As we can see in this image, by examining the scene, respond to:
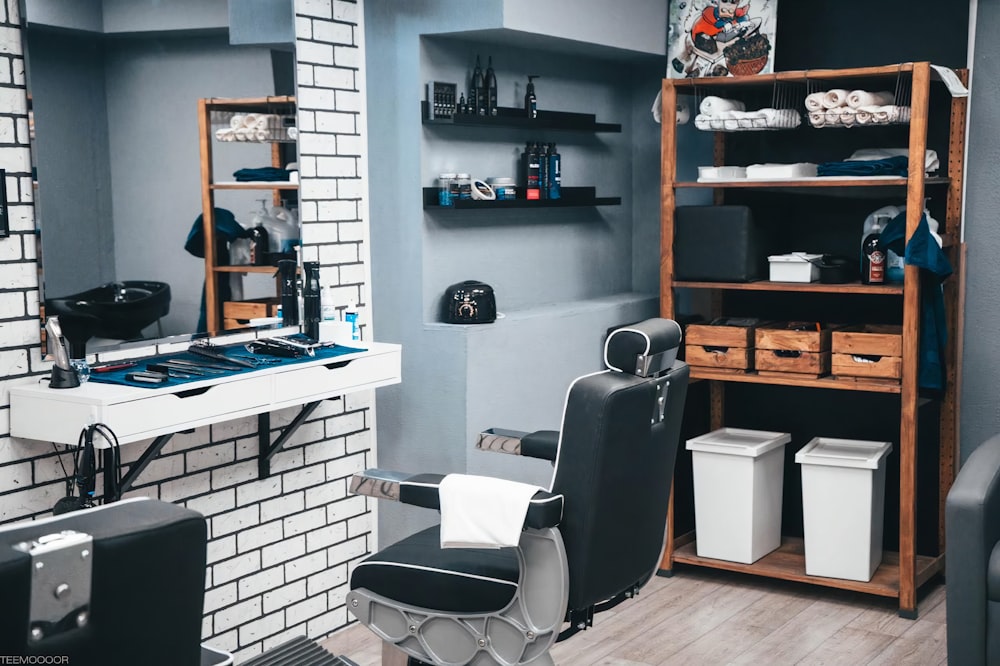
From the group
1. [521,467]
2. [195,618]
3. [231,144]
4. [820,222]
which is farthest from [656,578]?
[195,618]

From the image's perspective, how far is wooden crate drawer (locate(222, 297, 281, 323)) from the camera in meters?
3.88

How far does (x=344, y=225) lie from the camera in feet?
14.3

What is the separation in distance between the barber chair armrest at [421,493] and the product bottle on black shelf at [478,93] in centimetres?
189

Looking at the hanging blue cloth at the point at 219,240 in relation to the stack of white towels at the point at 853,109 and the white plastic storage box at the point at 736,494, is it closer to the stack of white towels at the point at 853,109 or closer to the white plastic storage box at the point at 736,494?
the white plastic storage box at the point at 736,494

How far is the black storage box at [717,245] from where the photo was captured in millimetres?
4730

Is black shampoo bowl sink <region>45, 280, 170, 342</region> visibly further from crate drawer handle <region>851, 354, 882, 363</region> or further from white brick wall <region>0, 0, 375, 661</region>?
crate drawer handle <region>851, 354, 882, 363</region>

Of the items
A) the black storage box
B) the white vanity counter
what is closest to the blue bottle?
the black storage box

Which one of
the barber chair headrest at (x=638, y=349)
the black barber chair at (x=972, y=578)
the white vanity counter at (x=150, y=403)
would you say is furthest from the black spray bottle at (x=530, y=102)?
the black barber chair at (x=972, y=578)

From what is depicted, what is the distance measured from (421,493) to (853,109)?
2.43 meters

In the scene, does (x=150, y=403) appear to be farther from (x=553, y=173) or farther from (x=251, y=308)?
(x=553, y=173)

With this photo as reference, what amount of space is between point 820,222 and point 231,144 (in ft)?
8.59

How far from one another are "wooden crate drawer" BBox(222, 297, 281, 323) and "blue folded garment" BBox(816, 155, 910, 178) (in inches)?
86.7

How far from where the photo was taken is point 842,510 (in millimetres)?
4586

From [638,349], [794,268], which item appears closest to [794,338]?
Result: [794,268]
